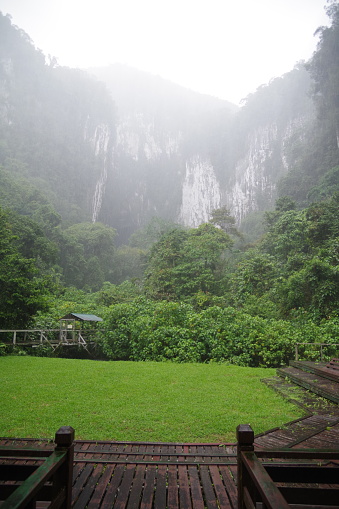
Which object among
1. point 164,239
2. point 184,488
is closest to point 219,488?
point 184,488

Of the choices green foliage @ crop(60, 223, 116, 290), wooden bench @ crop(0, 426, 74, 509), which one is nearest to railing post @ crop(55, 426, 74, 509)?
wooden bench @ crop(0, 426, 74, 509)

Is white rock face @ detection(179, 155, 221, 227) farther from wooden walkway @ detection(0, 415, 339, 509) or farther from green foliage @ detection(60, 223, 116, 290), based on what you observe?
wooden walkway @ detection(0, 415, 339, 509)

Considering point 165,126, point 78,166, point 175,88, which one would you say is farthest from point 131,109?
point 78,166

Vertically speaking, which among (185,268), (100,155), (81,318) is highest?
(100,155)

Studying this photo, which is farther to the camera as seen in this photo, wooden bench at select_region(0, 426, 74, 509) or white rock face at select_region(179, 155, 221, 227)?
white rock face at select_region(179, 155, 221, 227)

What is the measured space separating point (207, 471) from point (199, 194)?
181ft

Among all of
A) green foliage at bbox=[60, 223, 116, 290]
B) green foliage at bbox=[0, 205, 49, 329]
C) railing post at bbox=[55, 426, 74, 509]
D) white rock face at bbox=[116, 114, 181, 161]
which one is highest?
white rock face at bbox=[116, 114, 181, 161]

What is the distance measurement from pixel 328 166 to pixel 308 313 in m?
25.0

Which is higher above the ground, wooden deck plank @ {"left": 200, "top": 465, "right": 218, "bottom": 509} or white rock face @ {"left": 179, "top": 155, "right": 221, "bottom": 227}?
white rock face @ {"left": 179, "top": 155, "right": 221, "bottom": 227}

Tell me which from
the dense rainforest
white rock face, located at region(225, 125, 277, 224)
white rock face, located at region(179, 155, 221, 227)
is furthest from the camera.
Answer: white rock face, located at region(179, 155, 221, 227)

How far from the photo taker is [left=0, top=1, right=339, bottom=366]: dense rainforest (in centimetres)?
1074

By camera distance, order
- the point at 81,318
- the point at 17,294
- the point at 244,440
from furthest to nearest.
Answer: the point at 81,318, the point at 17,294, the point at 244,440

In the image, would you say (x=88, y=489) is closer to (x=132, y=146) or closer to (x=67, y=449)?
(x=67, y=449)

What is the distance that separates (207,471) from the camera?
9.32ft
